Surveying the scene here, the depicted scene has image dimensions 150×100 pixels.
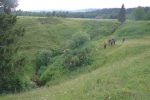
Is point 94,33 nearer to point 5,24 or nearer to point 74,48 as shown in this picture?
point 74,48

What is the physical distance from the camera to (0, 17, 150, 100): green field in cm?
1595

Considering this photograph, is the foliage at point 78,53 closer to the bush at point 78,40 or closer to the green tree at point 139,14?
the bush at point 78,40

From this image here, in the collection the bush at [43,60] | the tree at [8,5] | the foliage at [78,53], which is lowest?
the bush at [43,60]

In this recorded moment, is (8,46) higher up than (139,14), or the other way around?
(139,14)

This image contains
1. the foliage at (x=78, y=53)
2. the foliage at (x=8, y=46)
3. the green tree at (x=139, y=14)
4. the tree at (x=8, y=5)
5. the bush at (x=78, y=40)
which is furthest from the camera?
the green tree at (x=139, y=14)

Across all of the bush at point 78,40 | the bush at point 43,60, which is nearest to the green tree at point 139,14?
the bush at point 78,40

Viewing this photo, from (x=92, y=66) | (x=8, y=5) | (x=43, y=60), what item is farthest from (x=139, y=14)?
(x=8, y=5)

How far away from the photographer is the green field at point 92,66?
1595cm

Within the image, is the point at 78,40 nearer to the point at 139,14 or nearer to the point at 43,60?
the point at 43,60

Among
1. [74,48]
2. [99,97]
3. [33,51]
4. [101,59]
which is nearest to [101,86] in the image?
[99,97]

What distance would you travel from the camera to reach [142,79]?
18688 millimetres

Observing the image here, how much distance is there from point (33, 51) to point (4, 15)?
30361 mm

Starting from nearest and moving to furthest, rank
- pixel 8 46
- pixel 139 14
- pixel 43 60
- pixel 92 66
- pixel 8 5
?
pixel 8 46 < pixel 8 5 < pixel 92 66 < pixel 43 60 < pixel 139 14

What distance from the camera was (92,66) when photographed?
119 feet
